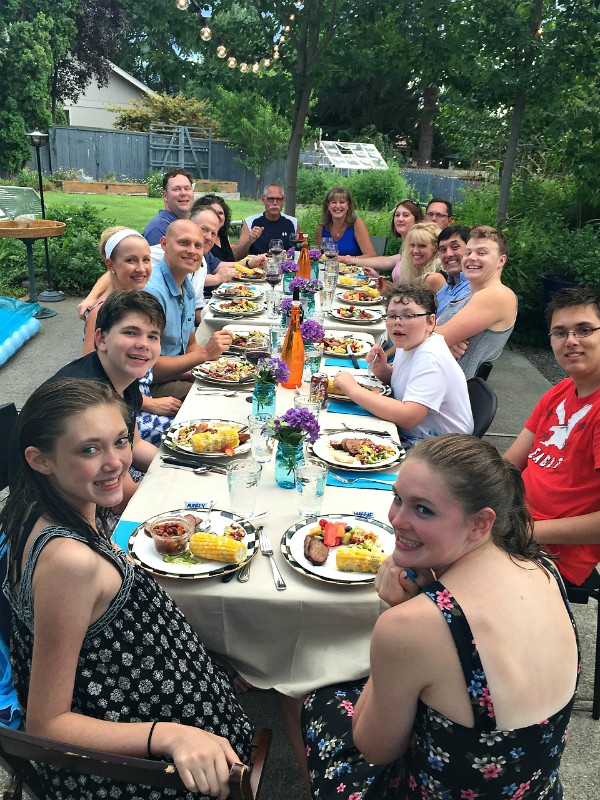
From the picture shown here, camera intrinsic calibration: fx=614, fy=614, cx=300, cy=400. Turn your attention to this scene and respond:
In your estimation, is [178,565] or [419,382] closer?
[178,565]

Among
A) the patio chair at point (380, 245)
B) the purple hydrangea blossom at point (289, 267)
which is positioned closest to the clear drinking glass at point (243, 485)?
the purple hydrangea blossom at point (289, 267)

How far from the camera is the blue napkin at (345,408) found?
9.36 feet

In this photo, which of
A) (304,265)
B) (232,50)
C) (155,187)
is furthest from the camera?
(155,187)

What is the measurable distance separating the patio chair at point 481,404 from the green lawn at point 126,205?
41.9 ft

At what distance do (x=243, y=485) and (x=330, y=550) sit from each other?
348 millimetres

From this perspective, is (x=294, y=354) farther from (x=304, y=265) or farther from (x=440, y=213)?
(x=440, y=213)

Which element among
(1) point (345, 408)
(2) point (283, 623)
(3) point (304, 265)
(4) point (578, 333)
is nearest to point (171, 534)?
(2) point (283, 623)

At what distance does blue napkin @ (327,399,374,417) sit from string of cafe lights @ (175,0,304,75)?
5215 millimetres

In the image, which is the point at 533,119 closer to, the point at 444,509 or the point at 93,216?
the point at 93,216

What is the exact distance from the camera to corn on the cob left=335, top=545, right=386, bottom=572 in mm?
1717

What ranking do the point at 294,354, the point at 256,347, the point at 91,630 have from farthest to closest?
the point at 256,347
the point at 294,354
the point at 91,630

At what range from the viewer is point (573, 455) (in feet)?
7.47

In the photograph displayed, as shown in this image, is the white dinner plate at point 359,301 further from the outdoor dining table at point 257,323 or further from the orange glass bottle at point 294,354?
the orange glass bottle at point 294,354

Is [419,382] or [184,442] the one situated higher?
[419,382]
